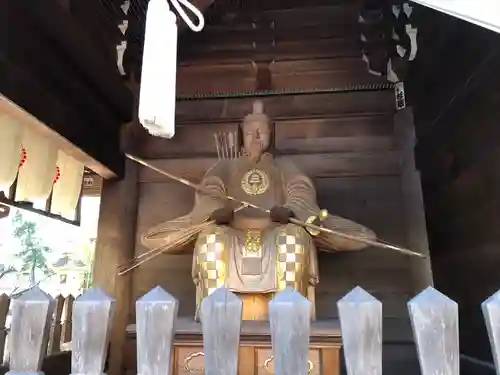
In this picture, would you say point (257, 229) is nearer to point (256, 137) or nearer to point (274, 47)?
point (256, 137)

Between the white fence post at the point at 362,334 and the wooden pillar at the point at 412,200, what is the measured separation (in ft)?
8.02

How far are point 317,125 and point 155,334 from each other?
3.01m

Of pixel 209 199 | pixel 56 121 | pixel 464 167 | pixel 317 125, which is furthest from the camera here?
pixel 317 125

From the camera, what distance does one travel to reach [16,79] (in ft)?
7.07

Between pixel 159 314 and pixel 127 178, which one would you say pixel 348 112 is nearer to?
pixel 127 178

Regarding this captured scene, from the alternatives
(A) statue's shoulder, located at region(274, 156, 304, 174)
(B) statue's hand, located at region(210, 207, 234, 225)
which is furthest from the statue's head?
(B) statue's hand, located at region(210, 207, 234, 225)

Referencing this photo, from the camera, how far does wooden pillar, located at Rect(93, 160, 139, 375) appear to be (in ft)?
10.7

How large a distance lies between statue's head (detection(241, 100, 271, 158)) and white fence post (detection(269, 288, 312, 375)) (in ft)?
7.52

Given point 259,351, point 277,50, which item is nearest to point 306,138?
point 277,50

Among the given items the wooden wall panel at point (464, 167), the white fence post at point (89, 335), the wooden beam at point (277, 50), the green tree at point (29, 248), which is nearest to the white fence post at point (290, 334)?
the white fence post at point (89, 335)

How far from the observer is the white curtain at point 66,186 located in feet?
11.8

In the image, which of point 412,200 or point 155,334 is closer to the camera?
point 155,334

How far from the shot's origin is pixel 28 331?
→ 3.00 feet

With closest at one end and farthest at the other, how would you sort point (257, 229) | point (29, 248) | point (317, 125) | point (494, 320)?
1. point (494, 320)
2. point (257, 229)
3. point (317, 125)
4. point (29, 248)
